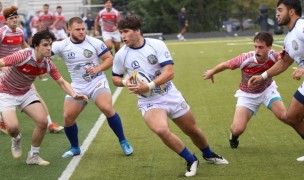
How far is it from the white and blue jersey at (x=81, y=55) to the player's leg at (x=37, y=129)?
0.80m

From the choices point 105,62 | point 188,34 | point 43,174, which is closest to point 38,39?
point 105,62

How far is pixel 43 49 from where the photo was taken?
8953mm

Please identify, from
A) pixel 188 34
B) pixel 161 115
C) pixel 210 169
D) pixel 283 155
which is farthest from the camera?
pixel 188 34

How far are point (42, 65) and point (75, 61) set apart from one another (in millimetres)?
719

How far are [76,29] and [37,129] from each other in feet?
5.05

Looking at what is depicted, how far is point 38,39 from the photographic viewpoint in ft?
29.7

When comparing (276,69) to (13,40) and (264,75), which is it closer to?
(264,75)

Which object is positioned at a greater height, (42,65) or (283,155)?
(42,65)

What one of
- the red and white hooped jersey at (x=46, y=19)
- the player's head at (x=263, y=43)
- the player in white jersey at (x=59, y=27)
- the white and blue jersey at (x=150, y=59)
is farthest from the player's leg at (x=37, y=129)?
the player in white jersey at (x=59, y=27)

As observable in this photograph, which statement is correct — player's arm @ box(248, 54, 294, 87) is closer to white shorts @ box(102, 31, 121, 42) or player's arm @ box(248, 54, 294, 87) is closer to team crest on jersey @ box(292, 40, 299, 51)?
team crest on jersey @ box(292, 40, 299, 51)

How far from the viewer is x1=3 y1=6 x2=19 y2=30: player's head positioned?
11725mm

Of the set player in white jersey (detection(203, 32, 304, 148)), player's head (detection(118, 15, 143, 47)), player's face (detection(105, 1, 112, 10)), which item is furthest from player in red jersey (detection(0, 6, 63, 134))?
player's face (detection(105, 1, 112, 10))

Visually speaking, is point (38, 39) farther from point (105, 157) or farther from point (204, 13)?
point (204, 13)

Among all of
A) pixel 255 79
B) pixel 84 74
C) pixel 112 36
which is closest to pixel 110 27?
pixel 112 36
